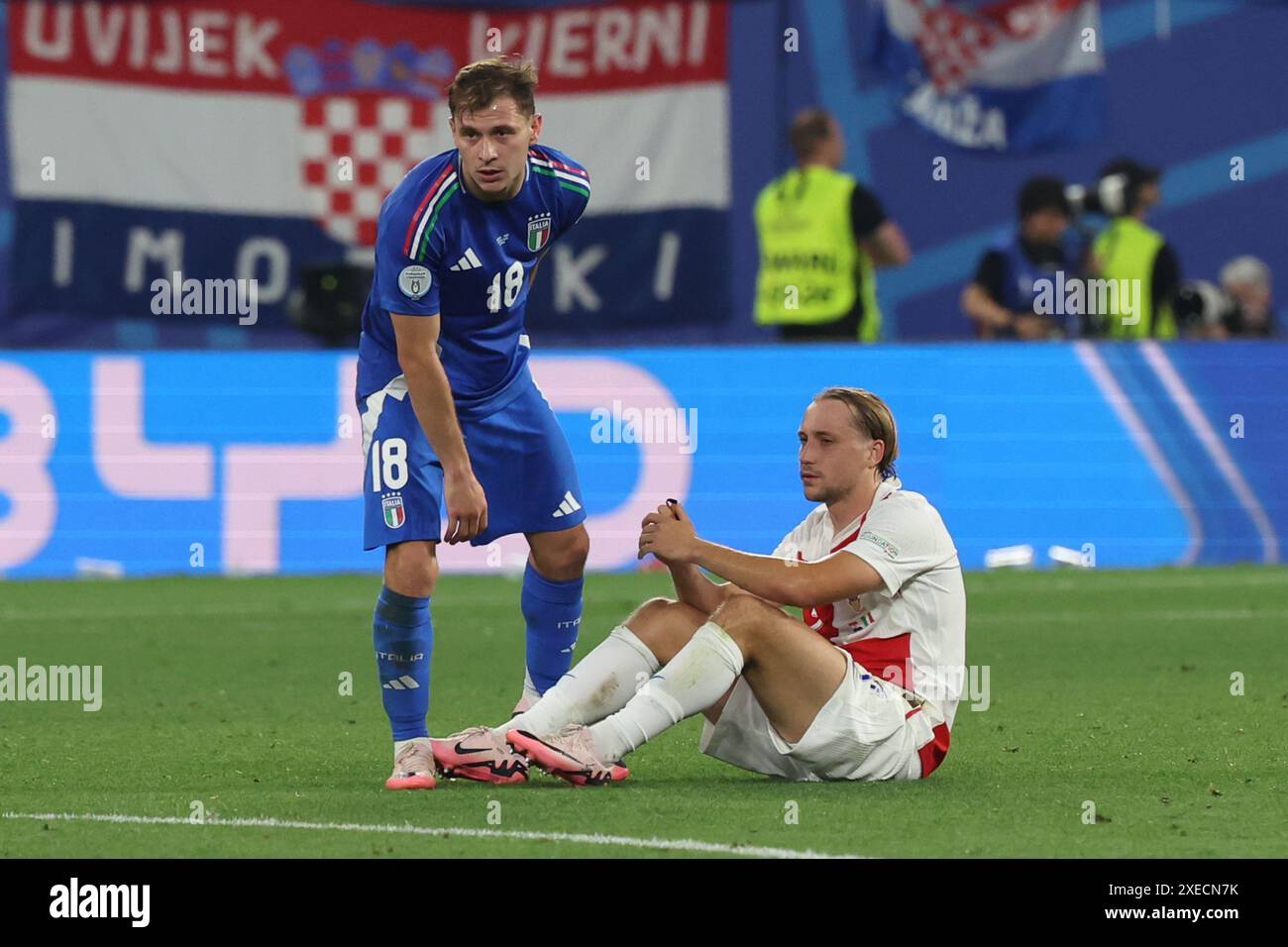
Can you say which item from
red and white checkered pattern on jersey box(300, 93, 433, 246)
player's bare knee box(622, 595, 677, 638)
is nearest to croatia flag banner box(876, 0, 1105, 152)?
red and white checkered pattern on jersey box(300, 93, 433, 246)

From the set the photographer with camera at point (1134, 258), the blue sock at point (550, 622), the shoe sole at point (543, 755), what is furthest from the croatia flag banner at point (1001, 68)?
the shoe sole at point (543, 755)

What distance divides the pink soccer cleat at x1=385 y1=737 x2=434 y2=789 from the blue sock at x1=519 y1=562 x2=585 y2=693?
25.3 inches

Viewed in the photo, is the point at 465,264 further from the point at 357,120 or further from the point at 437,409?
the point at 357,120

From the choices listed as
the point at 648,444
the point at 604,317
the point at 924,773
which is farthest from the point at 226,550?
the point at 924,773

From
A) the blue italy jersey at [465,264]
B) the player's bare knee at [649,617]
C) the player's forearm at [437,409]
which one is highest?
the blue italy jersey at [465,264]

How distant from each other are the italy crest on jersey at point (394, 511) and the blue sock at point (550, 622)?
62 centimetres

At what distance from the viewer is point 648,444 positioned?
12539 millimetres

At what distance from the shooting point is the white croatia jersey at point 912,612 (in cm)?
572

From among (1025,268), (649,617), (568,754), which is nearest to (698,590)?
(649,617)

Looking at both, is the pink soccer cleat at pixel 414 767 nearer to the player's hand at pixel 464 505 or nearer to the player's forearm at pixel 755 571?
the player's hand at pixel 464 505

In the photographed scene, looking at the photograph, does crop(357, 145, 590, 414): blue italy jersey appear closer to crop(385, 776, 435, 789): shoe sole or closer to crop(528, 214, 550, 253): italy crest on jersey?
crop(528, 214, 550, 253): italy crest on jersey

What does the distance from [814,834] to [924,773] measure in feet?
3.19

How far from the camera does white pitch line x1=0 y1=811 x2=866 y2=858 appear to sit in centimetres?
486

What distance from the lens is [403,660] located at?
6.07 metres
